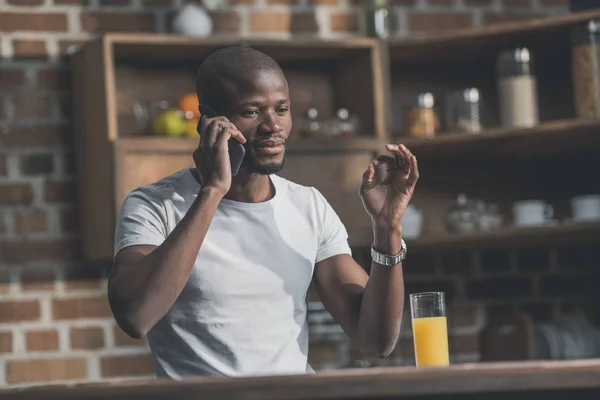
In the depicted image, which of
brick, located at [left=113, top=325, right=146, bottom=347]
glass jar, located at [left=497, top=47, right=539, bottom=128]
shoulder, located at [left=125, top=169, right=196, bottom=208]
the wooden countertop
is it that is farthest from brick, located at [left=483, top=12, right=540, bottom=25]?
the wooden countertop

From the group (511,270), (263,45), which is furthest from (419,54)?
(511,270)

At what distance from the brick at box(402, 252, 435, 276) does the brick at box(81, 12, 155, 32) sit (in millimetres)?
1059

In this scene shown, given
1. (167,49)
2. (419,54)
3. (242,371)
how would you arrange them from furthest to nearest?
(419,54)
(167,49)
(242,371)

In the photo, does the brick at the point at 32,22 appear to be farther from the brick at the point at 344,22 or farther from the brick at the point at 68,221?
the brick at the point at 344,22

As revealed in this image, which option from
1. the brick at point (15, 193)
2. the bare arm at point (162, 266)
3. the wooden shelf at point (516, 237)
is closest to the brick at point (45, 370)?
the brick at point (15, 193)

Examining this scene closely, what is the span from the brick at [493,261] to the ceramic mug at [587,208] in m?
0.35

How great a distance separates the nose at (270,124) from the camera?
2037 millimetres

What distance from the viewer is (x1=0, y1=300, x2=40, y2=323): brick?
3.21m

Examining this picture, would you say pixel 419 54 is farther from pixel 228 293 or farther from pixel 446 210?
pixel 228 293

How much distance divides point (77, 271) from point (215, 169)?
1.48 m

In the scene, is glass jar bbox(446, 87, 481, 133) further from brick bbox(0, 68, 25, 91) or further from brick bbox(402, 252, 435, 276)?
brick bbox(0, 68, 25, 91)

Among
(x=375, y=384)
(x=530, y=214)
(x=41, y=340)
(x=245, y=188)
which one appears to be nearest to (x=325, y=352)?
(x=530, y=214)

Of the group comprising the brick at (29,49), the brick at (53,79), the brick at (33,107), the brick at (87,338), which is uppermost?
the brick at (29,49)

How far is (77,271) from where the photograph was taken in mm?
3270
